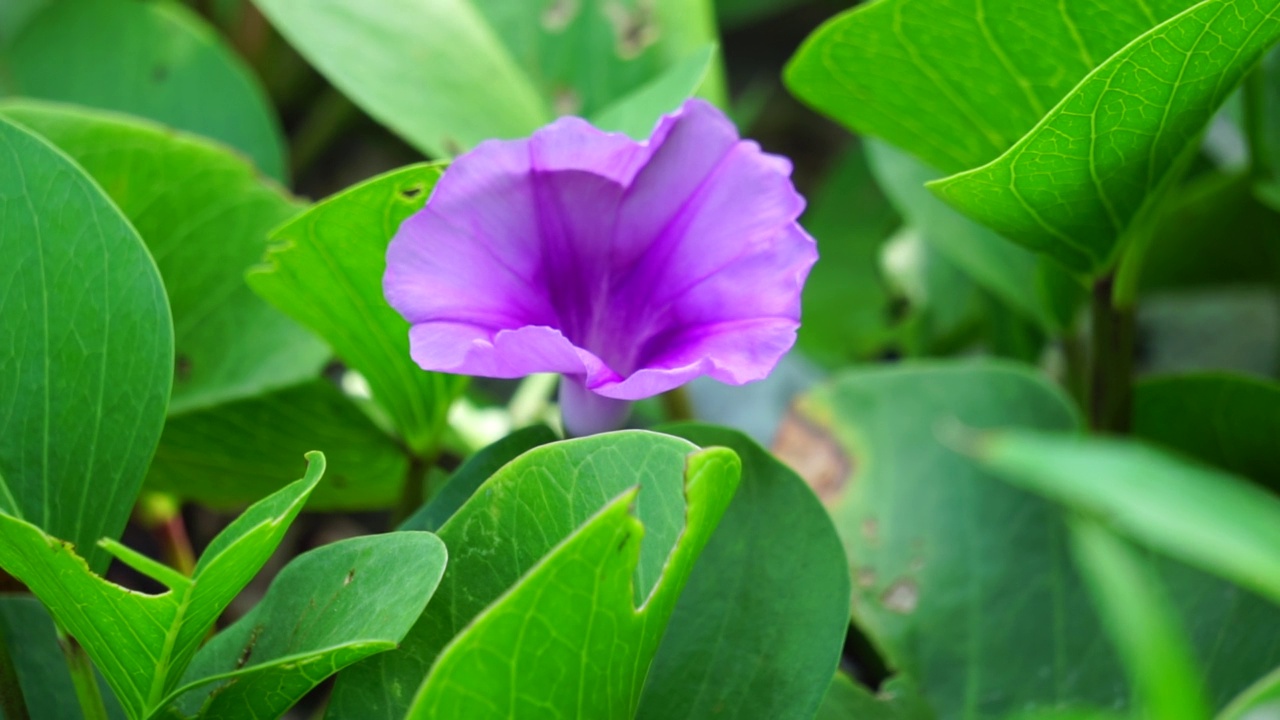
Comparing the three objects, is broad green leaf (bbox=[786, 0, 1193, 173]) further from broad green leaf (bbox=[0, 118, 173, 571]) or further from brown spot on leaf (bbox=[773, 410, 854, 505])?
broad green leaf (bbox=[0, 118, 173, 571])

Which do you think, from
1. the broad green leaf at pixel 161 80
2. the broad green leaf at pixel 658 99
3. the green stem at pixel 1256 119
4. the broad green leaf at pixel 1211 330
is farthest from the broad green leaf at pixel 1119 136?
the broad green leaf at pixel 161 80

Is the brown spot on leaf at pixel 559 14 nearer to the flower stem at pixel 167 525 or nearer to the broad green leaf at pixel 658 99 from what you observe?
the broad green leaf at pixel 658 99

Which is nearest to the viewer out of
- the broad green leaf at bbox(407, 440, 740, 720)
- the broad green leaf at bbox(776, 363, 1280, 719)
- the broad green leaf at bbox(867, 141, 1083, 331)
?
the broad green leaf at bbox(407, 440, 740, 720)

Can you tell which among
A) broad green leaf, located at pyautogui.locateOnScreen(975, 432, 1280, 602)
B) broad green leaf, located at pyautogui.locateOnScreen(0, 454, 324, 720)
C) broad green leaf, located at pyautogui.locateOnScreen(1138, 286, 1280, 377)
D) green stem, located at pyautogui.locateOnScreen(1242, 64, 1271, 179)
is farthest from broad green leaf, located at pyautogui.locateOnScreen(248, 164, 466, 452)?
broad green leaf, located at pyautogui.locateOnScreen(1138, 286, 1280, 377)

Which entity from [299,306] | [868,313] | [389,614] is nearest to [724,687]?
[389,614]

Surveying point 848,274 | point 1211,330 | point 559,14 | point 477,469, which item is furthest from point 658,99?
point 1211,330

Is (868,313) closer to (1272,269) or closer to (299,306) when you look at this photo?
(1272,269)

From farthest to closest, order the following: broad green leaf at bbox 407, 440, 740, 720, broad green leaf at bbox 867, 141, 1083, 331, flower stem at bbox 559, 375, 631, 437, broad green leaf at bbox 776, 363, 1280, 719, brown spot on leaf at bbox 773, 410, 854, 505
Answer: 1. broad green leaf at bbox 867, 141, 1083, 331
2. brown spot on leaf at bbox 773, 410, 854, 505
3. broad green leaf at bbox 776, 363, 1280, 719
4. flower stem at bbox 559, 375, 631, 437
5. broad green leaf at bbox 407, 440, 740, 720

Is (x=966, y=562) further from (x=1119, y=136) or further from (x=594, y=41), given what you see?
(x=594, y=41)
